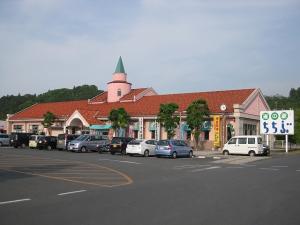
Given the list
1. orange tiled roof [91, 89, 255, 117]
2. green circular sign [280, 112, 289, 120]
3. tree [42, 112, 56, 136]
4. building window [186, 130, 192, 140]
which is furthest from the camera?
tree [42, 112, 56, 136]

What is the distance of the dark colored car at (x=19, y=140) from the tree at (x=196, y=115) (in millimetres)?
18915

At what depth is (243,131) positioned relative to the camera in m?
46.1

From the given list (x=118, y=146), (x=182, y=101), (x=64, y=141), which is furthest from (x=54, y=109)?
(x=118, y=146)

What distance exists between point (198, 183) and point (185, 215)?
237 inches

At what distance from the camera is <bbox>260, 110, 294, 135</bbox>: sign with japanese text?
41.1 meters

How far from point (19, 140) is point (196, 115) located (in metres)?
20.3

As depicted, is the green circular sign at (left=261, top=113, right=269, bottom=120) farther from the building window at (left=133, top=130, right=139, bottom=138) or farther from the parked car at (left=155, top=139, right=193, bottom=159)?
the building window at (left=133, top=130, right=139, bottom=138)

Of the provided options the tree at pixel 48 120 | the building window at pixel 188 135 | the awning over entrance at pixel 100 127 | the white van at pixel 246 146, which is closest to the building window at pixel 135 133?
the awning over entrance at pixel 100 127

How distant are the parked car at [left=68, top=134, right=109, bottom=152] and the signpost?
16190 mm

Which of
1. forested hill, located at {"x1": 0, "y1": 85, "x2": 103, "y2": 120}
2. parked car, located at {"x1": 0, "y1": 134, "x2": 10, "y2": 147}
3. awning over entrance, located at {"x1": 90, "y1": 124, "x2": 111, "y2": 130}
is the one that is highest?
forested hill, located at {"x1": 0, "y1": 85, "x2": 103, "y2": 120}

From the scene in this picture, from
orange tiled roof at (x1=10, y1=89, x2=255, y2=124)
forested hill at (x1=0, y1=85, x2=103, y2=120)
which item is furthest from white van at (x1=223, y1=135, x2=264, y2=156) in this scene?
forested hill at (x1=0, y1=85, x2=103, y2=120)

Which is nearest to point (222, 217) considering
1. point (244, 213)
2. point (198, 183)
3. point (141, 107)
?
point (244, 213)

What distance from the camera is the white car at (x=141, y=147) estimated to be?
32.7 metres

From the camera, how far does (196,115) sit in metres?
42.9
